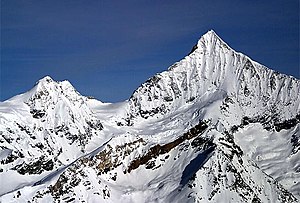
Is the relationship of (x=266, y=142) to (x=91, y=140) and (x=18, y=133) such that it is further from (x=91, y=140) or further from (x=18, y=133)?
(x=18, y=133)

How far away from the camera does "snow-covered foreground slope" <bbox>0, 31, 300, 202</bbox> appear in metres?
108

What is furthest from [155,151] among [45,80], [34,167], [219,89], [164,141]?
[219,89]

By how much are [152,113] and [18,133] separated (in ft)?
175

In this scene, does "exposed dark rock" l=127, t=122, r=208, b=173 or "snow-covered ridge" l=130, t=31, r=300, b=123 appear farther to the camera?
"snow-covered ridge" l=130, t=31, r=300, b=123

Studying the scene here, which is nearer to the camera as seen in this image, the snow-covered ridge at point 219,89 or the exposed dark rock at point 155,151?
the exposed dark rock at point 155,151

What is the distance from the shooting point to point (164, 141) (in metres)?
133

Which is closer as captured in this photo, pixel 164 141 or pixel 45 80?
pixel 164 141

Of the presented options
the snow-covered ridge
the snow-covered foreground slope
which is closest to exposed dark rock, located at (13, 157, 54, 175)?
the snow-covered foreground slope

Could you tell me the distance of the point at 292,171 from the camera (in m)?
161

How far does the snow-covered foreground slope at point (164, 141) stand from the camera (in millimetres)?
107812

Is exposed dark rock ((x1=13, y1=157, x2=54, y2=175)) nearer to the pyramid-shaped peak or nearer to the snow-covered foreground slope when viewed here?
the snow-covered foreground slope

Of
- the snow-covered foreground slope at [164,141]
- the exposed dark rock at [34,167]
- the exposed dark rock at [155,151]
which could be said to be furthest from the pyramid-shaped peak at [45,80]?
the exposed dark rock at [155,151]

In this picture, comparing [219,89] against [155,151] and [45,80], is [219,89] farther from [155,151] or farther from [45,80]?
[155,151]

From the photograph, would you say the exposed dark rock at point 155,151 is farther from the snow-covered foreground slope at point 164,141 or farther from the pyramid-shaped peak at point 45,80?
the pyramid-shaped peak at point 45,80
